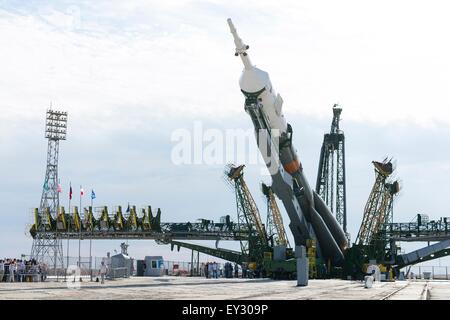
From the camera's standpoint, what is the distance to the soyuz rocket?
44375 millimetres

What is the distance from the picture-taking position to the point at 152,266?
67.7 metres

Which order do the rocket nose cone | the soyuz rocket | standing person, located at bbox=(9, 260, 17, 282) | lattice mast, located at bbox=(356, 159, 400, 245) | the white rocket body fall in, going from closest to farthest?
1. the white rocket body
2. the rocket nose cone
3. the soyuz rocket
4. standing person, located at bbox=(9, 260, 17, 282)
5. lattice mast, located at bbox=(356, 159, 400, 245)

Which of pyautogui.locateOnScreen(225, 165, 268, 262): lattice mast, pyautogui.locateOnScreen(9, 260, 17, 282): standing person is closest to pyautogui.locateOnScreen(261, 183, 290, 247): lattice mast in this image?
pyautogui.locateOnScreen(225, 165, 268, 262): lattice mast

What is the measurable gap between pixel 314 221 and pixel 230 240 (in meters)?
29.4

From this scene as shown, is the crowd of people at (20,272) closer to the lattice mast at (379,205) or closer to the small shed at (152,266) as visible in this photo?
the small shed at (152,266)

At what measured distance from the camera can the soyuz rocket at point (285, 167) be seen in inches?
1747

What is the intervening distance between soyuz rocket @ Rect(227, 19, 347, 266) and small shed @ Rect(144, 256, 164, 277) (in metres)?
17.8

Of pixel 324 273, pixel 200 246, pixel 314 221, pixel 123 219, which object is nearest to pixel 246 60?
pixel 314 221

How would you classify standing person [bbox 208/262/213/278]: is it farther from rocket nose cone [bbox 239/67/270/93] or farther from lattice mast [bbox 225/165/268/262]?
rocket nose cone [bbox 239/67/270/93]

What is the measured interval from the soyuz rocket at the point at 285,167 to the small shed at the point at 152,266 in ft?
58.4

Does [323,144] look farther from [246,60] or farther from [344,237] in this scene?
[246,60]

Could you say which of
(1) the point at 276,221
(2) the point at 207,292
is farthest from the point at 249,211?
(2) the point at 207,292

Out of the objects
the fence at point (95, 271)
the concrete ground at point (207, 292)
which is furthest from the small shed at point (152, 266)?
the concrete ground at point (207, 292)

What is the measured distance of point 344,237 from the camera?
62.3 meters
